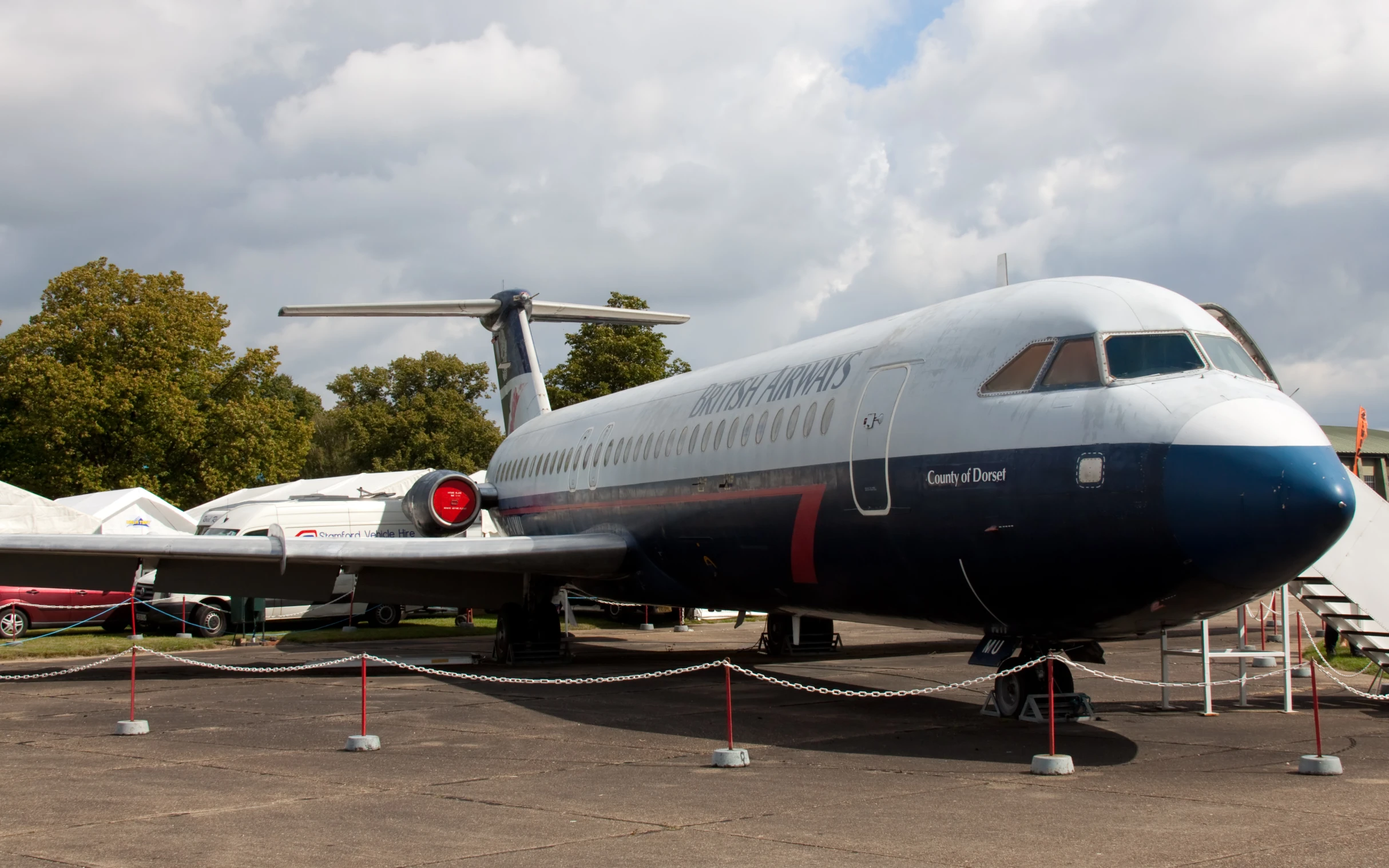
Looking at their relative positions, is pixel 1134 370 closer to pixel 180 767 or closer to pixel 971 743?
pixel 971 743

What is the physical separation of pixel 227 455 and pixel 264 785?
4023cm

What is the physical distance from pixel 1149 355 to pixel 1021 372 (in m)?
0.95

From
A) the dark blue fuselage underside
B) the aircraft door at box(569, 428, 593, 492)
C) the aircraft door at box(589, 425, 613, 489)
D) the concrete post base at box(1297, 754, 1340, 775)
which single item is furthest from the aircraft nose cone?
the aircraft door at box(569, 428, 593, 492)

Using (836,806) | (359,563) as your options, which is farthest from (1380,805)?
(359,563)

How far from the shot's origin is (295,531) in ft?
98.9

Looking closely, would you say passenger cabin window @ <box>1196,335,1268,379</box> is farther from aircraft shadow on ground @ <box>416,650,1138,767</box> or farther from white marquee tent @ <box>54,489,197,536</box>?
white marquee tent @ <box>54,489,197,536</box>

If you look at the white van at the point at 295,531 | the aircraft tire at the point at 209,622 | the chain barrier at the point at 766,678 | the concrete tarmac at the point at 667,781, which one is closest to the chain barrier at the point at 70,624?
the white van at the point at 295,531

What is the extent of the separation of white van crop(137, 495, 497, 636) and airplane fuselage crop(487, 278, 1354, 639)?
50.6ft

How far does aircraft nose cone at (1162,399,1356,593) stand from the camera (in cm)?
855

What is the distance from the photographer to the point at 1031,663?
11070mm

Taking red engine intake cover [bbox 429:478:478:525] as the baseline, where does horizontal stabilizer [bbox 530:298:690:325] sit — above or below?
above

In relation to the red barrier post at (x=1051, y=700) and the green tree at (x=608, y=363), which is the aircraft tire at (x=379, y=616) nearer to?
the green tree at (x=608, y=363)

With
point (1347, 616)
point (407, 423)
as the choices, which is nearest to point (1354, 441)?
point (1347, 616)

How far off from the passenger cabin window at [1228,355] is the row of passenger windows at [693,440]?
11.1ft
